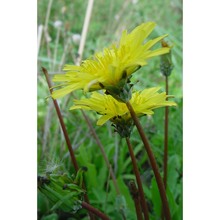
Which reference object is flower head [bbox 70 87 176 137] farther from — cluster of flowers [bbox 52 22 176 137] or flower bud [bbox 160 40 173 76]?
flower bud [bbox 160 40 173 76]

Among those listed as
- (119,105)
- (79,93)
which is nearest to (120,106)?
(119,105)

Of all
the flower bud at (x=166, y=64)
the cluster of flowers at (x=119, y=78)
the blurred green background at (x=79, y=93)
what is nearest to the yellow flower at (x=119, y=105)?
the cluster of flowers at (x=119, y=78)

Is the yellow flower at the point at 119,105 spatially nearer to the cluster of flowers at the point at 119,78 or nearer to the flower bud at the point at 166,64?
the cluster of flowers at the point at 119,78

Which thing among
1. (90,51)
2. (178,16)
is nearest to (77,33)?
(90,51)

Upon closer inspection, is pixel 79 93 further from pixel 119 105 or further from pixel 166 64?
pixel 119 105

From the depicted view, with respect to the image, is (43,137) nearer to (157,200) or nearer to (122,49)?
(157,200)

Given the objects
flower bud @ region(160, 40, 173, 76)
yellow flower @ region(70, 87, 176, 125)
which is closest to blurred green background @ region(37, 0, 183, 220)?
flower bud @ region(160, 40, 173, 76)
